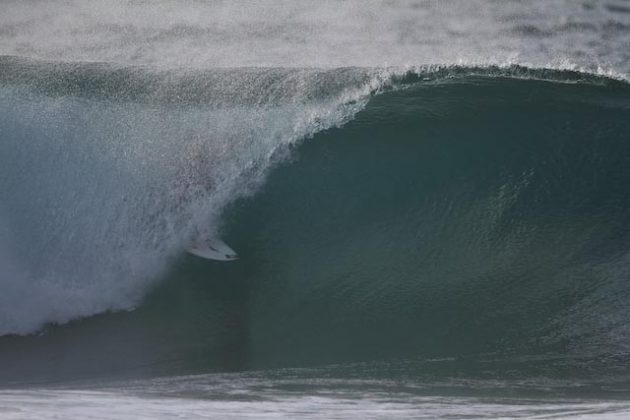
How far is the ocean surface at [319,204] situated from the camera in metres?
7.42

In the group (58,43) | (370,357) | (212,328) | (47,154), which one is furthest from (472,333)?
(58,43)

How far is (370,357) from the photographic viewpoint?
747 cm

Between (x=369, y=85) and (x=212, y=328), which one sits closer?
(x=212, y=328)

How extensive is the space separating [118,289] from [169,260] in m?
0.63

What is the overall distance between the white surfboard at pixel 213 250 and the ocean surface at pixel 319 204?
0.09 metres

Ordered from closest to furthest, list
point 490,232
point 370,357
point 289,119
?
point 370,357
point 490,232
point 289,119

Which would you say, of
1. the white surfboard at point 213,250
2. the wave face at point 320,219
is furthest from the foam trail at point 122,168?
the white surfboard at point 213,250

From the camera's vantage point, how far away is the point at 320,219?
8.19 meters

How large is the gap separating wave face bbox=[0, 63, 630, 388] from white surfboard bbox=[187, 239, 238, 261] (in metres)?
0.10

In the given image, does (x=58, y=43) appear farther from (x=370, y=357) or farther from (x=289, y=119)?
(x=370, y=357)

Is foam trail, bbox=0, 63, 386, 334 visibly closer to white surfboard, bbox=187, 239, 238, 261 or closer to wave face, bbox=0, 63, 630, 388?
wave face, bbox=0, 63, 630, 388

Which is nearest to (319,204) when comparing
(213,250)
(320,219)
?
(320,219)

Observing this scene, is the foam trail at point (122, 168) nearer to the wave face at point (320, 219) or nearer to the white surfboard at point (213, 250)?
the wave face at point (320, 219)

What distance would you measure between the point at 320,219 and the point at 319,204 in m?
0.18
